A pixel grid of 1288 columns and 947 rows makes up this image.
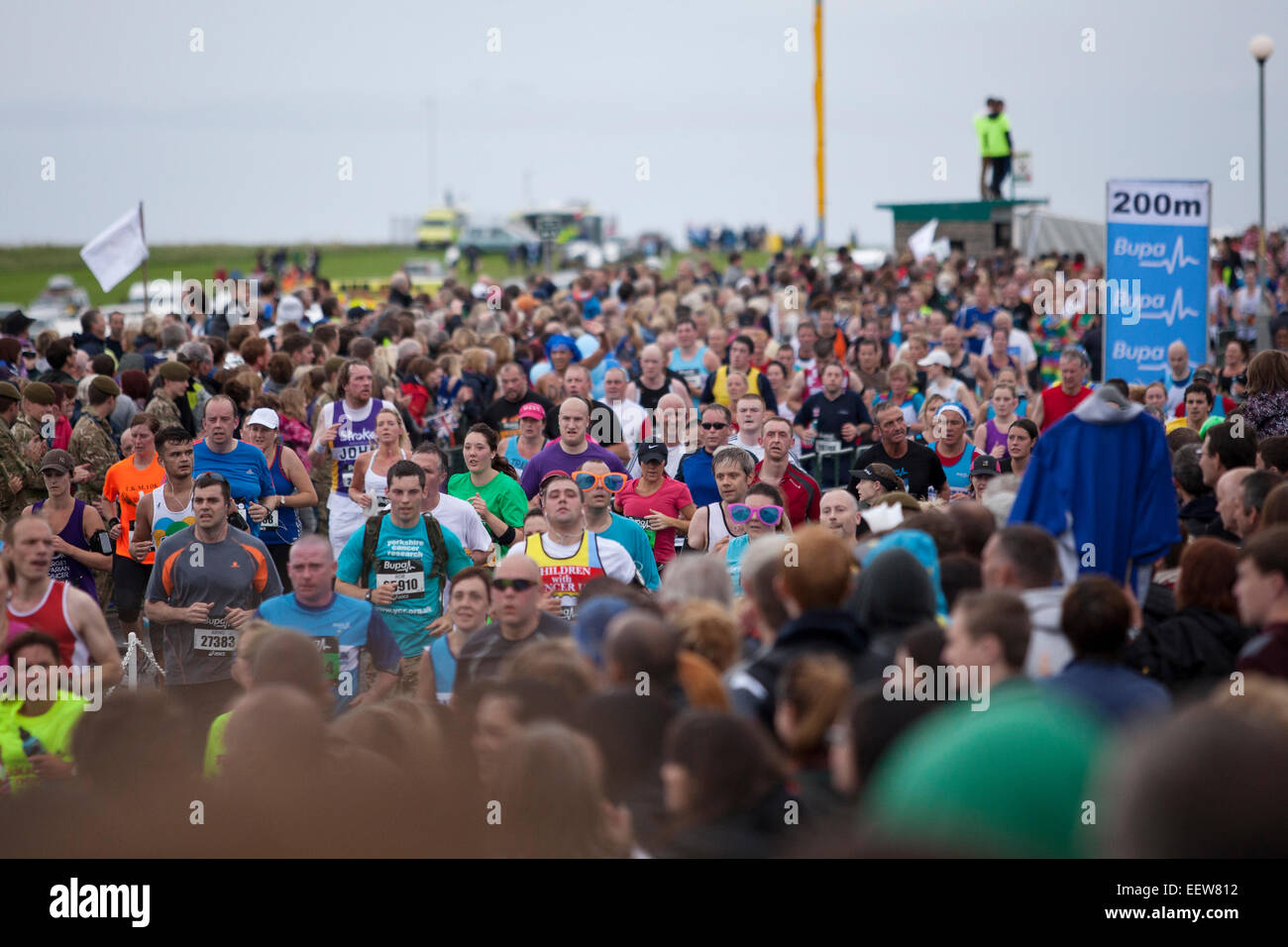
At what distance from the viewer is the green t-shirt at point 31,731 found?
5426 millimetres

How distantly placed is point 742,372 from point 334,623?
6.88 meters

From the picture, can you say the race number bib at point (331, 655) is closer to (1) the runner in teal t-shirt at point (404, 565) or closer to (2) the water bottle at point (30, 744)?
(1) the runner in teal t-shirt at point (404, 565)

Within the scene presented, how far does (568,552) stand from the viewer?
757cm

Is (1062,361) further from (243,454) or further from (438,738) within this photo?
(438,738)

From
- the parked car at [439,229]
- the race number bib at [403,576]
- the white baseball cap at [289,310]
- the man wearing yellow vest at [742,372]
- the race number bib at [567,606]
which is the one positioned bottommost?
the race number bib at [567,606]

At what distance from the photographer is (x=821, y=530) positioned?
480 centimetres

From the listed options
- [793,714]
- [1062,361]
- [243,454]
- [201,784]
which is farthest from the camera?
[1062,361]

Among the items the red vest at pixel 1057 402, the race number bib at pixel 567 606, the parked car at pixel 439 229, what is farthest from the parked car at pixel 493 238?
the race number bib at pixel 567 606

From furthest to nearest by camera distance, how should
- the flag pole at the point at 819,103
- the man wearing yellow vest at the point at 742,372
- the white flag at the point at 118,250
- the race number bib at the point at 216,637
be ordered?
the flag pole at the point at 819,103 < the white flag at the point at 118,250 < the man wearing yellow vest at the point at 742,372 < the race number bib at the point at 216,637

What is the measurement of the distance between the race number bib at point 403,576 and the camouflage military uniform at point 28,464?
358 centimetres

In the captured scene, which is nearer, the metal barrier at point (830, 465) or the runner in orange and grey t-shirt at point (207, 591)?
the runner in orange and grey t-shirt at point (207, 591)

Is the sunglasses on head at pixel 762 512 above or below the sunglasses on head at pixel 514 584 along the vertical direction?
above

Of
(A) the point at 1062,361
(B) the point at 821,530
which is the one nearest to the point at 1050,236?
(A) the point at 1062,361

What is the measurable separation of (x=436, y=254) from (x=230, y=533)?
61.0 meters
